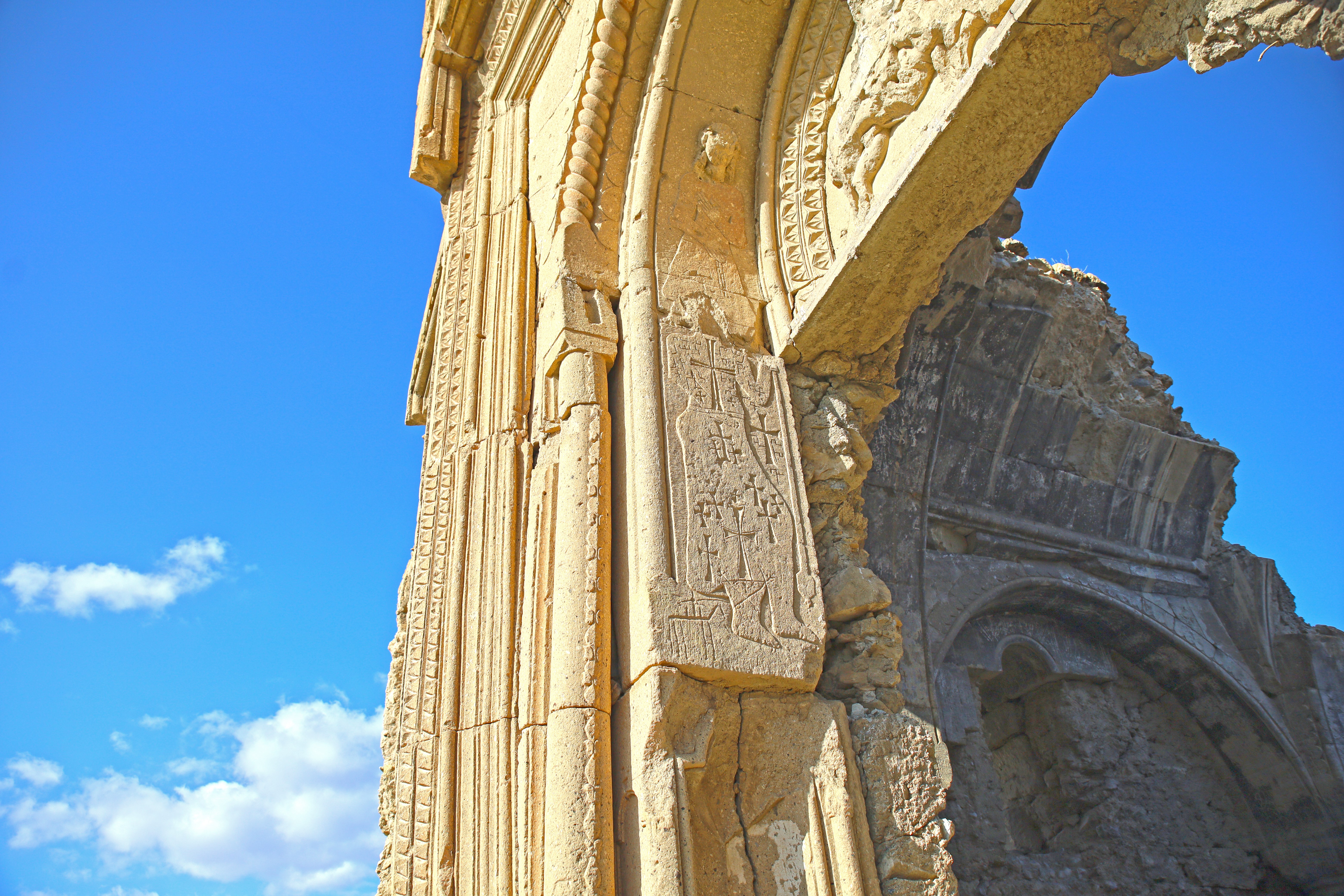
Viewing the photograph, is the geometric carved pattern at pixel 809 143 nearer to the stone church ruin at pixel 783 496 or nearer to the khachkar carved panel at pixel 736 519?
the stone church ruin at pixel 783 496

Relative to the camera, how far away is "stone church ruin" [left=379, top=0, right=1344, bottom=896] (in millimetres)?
2578

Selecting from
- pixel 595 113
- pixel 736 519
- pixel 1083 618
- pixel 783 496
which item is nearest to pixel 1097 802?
pixel 1083 618

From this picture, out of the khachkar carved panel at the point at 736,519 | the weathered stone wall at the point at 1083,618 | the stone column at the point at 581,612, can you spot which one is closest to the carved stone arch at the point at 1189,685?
the weathered stone wall at the point at 1083,618

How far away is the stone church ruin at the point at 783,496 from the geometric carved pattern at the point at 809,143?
19 mm

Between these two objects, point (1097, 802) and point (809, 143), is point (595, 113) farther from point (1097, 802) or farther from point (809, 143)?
point (1097, 802)

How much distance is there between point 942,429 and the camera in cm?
563

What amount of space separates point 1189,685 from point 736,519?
4936mm

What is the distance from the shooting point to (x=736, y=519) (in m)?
2.96

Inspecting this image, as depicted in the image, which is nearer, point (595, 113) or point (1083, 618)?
point (595, 113)

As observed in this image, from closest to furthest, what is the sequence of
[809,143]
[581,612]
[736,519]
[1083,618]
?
[581,612] → [736,519] → [809,143] → [1083,618]

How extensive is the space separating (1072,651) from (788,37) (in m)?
4.54

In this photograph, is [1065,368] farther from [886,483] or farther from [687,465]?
[687,465]

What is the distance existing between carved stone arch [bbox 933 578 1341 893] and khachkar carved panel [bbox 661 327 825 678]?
2764 millimetres

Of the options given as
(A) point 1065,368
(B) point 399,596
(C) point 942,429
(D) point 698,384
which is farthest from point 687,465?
(A) point 1065,368
